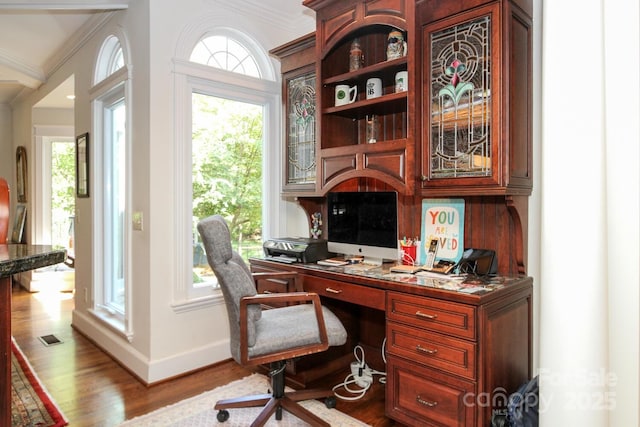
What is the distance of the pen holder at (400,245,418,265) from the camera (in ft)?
8.09

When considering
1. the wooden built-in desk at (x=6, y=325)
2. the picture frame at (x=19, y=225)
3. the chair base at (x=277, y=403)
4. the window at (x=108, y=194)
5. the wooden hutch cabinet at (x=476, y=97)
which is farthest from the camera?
the picture frame at (x=19, y=225)

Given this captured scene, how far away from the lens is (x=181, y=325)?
2797mm

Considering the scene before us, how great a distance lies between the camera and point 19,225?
593cm

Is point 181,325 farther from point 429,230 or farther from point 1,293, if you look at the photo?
point 429,230

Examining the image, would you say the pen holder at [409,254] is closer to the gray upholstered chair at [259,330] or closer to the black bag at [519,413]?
the gray upholstered chair at [259,330]

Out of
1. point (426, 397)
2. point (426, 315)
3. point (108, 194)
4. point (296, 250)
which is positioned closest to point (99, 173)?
point (108, 194)

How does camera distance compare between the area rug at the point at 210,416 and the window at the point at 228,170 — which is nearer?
the area rug at the point at 210,416

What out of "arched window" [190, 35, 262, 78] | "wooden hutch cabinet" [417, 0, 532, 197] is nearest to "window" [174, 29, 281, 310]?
"arched window" [190, 35, 262, 78]

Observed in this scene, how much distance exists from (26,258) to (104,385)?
70.3 inches

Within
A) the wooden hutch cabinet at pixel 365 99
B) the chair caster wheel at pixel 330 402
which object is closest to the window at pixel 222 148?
the wooden hutch cabinet at pixel 365 99

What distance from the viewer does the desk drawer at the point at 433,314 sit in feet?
5.72

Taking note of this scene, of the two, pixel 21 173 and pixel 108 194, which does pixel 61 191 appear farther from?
pixel 108 194

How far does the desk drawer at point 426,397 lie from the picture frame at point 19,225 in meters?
6.11

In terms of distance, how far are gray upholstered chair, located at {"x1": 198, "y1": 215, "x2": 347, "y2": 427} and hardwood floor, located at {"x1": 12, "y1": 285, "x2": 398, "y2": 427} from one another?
0.46m
